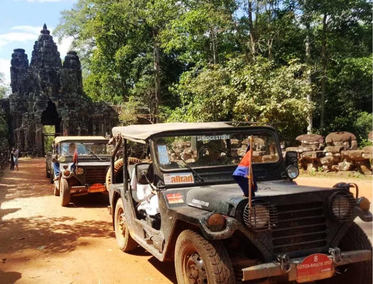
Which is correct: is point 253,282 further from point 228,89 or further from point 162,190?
point 228,89

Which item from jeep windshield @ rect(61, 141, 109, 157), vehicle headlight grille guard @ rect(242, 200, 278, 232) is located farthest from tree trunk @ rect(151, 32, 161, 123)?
vehicle headlight grille guard @ rect(242, 200, 278, 232)

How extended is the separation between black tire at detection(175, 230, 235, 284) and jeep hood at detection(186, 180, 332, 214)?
1.10 feet

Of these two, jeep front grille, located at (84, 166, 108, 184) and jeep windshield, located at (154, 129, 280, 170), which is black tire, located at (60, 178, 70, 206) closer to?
jeep front grille, located at (84, 166, 108, 184)

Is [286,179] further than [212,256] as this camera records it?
Yes

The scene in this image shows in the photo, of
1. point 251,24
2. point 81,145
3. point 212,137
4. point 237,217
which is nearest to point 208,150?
point 212,137

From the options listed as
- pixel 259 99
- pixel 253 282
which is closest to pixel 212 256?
pixel 253 282

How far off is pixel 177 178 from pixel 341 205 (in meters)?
1.82

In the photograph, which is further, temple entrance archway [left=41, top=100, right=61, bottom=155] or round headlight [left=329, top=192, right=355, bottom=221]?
temple entrance archway [left=41, top=100, right=61, bottom=155]

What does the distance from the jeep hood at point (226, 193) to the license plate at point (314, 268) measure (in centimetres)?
61

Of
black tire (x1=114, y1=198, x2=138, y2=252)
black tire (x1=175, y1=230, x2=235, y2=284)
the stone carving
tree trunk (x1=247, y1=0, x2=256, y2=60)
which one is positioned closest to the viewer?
black tire (x1=175, y1=230, x2=235, y2=284)

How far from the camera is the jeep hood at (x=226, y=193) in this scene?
11.1ft

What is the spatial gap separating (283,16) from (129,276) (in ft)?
62.4

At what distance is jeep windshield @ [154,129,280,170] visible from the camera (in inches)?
179

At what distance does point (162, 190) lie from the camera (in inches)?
168
